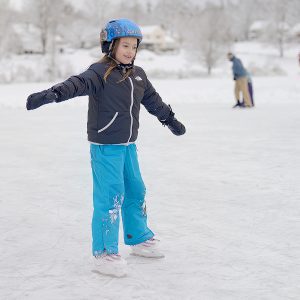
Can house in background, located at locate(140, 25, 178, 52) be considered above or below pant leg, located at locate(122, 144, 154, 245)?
above

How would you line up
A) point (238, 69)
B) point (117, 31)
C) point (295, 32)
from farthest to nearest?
point (295, 32) → point (238, 69) → point (117, 31)

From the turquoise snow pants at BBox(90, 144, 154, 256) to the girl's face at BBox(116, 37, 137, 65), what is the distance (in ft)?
1.60

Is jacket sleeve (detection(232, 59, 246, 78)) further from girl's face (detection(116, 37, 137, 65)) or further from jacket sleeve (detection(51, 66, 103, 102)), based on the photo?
jacket sleeve (detection(51, 66, 103, 102))

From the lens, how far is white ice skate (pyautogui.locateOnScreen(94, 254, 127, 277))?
2998mm

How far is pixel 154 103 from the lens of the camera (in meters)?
3.36

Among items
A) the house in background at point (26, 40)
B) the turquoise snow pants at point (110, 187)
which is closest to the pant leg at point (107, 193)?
the turquoise snow pants at point (110, 187)

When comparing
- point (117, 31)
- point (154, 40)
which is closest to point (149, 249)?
point (117, 31)

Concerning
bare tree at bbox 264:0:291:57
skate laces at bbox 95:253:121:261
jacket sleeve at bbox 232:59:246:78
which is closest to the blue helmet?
skate laces at bbox 95:253:121:261

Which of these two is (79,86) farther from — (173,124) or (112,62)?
(173,124)

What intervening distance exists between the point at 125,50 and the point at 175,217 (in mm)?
1692

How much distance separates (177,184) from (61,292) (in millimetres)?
2836

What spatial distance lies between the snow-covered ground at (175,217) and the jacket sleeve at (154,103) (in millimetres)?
877

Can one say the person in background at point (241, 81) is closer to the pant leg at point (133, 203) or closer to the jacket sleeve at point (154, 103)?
the jacket sleeve at point (154, 103)

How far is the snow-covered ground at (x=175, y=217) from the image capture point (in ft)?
9.47
